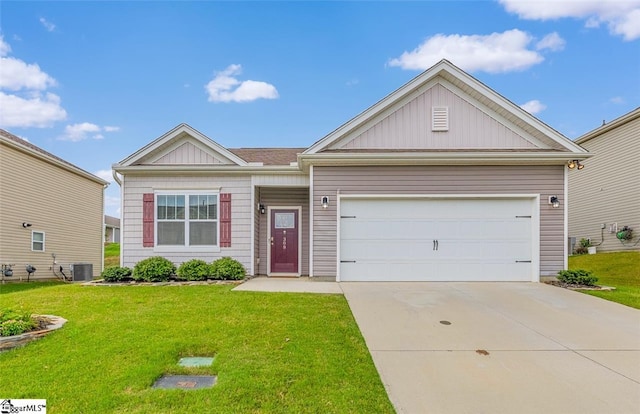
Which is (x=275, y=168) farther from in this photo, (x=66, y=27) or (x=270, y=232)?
(x=66, y=27)

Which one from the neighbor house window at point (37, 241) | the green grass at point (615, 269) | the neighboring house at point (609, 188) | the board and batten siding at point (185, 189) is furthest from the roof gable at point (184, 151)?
the neighboring house at point (609, 188)

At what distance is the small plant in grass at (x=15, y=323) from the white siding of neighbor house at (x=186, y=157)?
585 cm

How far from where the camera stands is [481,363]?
374 cm

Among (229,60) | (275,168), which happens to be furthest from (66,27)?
(275,168)

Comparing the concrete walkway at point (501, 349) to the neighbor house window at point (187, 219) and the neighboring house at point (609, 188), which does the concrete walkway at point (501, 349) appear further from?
the neighboring house at point (609, 188)

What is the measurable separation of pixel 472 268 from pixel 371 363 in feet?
19.5

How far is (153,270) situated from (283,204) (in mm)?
4003

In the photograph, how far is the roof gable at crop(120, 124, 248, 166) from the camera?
31.2ft

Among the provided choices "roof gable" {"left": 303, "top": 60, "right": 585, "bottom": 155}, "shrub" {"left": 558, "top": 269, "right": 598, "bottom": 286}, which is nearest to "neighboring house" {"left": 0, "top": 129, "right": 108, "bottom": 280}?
"roof gable" {"left": 303, "top": 60, "right": 585, "bottom": 155}

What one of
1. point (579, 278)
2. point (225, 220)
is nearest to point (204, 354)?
point (225, 220)

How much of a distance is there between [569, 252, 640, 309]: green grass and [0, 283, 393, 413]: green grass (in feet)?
21.9

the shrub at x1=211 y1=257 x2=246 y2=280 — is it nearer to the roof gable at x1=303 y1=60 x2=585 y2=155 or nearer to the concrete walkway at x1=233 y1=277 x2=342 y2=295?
the concrete walkway at x1=233 y1=277 x2=342 y2=295

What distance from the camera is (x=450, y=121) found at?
349 inches

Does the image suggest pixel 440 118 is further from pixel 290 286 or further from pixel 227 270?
pixel 227 270
